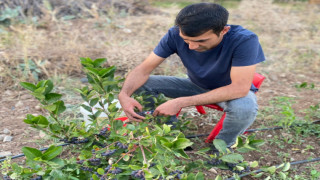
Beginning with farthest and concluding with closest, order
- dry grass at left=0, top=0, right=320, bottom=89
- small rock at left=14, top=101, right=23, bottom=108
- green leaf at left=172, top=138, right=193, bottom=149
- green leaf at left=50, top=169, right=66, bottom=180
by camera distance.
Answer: dry grass at left=0, top=0, right=320, bottom=89 < small rock at left=14, top=101, right=23, bottom=108 < green leaf at left=50, top=169, right=66, bottom=180 < green leaf at left=172, top=138, right=193, bottom=149

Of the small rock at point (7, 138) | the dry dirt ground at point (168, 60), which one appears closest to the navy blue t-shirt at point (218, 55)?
the dry dirt ground at point (168, 60)

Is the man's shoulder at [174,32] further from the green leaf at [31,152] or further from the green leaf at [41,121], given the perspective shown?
the green leaf at [31,152]

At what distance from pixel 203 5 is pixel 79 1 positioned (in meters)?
4.16

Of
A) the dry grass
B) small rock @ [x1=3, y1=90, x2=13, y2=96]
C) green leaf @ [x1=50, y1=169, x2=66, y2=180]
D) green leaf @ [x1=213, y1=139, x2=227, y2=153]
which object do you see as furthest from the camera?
the dry grass

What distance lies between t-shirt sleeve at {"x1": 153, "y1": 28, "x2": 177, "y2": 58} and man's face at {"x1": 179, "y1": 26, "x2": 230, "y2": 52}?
248mm

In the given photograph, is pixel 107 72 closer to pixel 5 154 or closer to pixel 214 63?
pixel 214 63

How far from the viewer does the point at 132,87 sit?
235cm

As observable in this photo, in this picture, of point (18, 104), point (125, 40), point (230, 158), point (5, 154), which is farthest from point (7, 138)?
point (125, 40)

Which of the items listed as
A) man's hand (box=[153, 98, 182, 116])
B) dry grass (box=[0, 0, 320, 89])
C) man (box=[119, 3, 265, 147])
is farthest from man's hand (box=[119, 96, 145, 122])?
dry grass (box=[0, 0, 320, 89])

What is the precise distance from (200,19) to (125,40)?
2872 millimetres

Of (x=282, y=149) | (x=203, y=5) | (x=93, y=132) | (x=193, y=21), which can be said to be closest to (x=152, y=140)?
(x=93, y=132)

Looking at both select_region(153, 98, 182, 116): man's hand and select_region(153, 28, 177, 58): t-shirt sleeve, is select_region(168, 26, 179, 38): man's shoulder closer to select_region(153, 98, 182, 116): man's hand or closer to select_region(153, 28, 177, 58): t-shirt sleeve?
select_region(153, 28, 177, 58): t-shirt sleeve

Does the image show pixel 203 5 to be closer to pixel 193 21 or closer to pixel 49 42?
pixel 193 21

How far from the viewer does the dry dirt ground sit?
2518 mm
